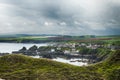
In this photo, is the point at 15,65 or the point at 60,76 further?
the point at 15,65

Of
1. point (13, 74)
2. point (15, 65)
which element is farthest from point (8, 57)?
point (13, 74)

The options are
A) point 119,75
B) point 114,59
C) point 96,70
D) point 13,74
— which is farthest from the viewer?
point 114,59

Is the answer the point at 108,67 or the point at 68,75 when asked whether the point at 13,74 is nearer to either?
the point at 68,75

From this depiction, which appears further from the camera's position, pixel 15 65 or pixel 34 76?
pixel 15 65

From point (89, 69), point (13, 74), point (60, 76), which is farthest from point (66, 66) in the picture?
point (13, 74)

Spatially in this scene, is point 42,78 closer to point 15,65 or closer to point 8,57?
point 15,65

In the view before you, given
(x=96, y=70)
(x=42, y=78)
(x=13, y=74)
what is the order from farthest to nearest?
(x=96, y=70)
(x=13, y=74)
(x=42, y=78)
